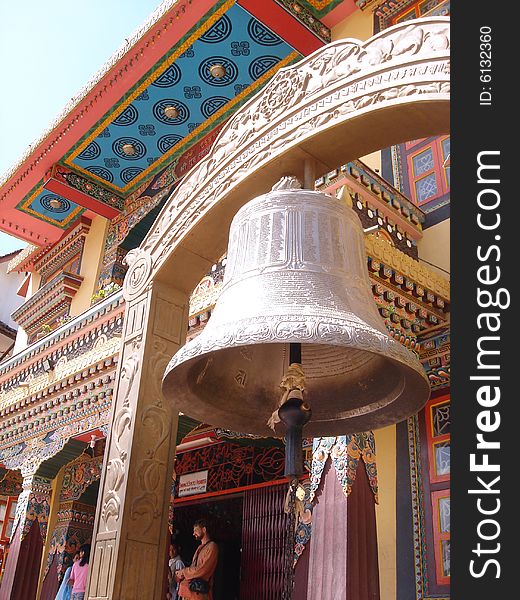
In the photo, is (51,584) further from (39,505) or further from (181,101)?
(181,101)

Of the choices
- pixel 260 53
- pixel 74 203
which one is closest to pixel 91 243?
pixel 74 203

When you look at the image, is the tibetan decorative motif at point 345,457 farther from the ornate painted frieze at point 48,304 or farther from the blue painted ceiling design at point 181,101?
the ornate painted frieze at point 48,304

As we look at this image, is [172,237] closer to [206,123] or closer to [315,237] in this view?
[315,237]

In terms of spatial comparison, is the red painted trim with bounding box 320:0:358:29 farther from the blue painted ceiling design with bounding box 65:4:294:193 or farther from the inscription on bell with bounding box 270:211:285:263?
the inscription on bell with bounding box 270:211:285:263

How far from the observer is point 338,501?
3.35m

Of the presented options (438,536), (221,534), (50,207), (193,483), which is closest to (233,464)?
(193,483)

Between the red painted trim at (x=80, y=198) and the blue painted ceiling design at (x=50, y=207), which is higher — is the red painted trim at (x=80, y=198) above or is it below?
below

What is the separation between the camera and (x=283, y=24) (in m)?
5.80

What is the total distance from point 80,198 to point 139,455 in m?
6.76

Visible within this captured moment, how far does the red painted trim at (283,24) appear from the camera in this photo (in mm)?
5559

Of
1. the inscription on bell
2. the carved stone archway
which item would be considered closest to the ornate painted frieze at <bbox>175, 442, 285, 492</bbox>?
the carved stone archway

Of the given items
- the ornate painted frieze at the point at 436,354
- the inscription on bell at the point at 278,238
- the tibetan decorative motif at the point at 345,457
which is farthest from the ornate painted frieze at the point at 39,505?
the inscription on bell at the point at 278,238

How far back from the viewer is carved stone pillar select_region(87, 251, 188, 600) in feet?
6.21

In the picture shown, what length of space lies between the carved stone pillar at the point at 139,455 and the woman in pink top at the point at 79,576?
4.94 m
